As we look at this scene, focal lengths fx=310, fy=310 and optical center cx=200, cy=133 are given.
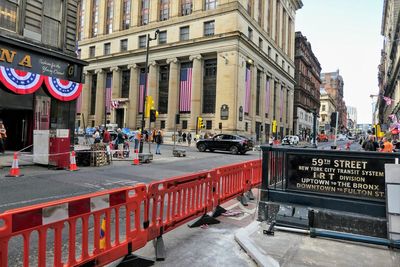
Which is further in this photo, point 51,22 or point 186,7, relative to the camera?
point 186,7

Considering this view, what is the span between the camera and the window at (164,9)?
51469mm

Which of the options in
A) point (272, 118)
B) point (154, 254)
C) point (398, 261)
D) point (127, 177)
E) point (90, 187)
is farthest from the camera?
point (272, 118)

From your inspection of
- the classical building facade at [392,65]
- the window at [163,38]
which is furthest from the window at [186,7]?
the classical building facade at [392,65]

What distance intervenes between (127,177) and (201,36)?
128 feet

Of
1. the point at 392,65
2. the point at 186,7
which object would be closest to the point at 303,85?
the point at 392,65

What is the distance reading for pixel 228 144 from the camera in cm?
2638

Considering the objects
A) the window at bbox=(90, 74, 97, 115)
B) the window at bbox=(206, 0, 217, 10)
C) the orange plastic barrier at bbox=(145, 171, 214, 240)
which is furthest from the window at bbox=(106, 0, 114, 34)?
the orange plastic barrier at bbox=(145, 171, 214, 240)

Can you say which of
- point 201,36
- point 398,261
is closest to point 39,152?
point 398,261

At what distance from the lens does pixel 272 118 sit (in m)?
60.0

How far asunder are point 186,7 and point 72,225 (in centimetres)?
5068

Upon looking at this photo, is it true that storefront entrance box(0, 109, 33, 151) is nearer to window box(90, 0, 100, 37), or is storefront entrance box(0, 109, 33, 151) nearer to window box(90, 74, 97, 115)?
window box(90, 74, 97, 115)

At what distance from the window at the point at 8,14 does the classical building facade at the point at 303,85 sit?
234 feet

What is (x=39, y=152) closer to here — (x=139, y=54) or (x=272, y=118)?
(x=139, y=54)

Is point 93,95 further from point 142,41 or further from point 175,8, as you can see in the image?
point 175,8
